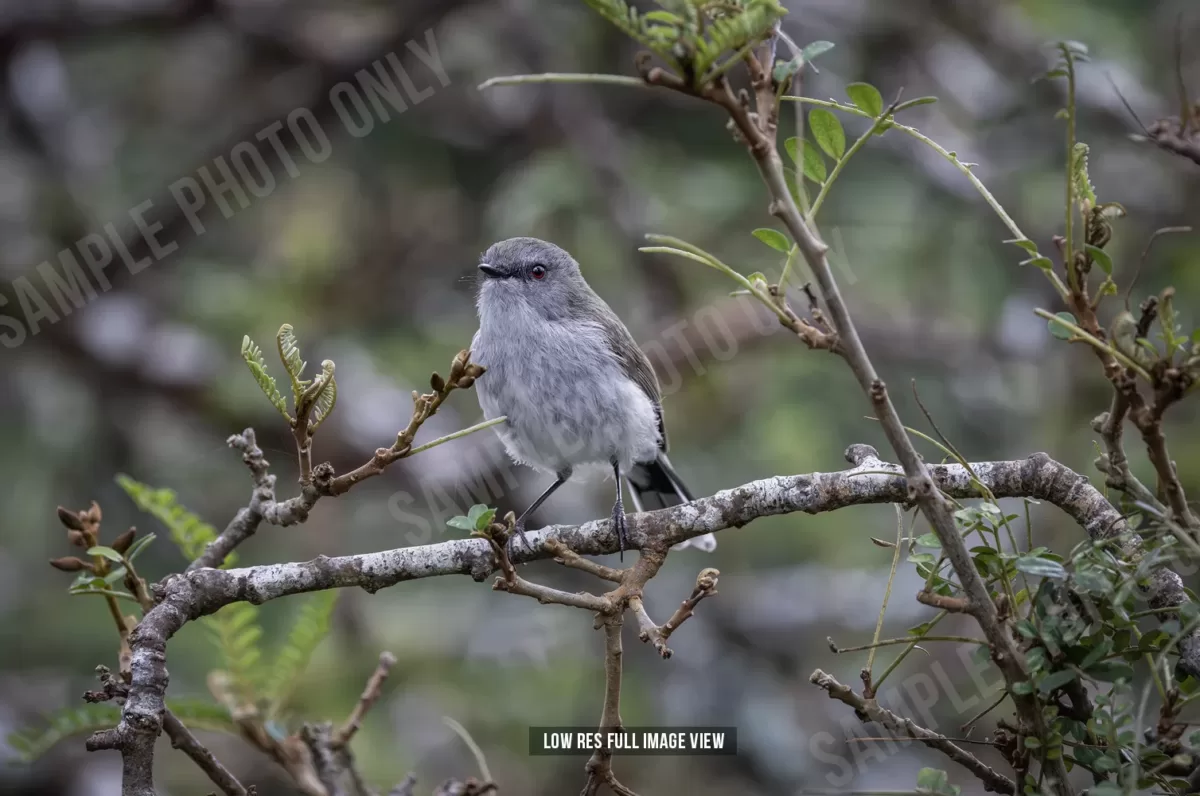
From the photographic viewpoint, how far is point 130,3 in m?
6.40

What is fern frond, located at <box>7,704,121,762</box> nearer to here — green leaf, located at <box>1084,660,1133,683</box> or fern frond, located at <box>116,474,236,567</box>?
fern frond, located at <box>116,474,236,567</box>

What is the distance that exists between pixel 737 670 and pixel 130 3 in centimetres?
581

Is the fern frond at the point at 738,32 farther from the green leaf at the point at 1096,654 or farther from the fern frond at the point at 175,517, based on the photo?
the fern frond at the point at 175,517

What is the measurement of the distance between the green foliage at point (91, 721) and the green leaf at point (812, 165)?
2023mm

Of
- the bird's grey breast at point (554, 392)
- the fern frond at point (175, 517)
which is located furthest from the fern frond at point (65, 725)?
the bird's grey breast at point (554, 392)

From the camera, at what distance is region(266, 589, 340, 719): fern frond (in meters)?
2.62

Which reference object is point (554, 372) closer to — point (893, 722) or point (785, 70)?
point (893, 722)

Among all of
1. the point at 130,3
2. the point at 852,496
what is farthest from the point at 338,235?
the point at 852,496

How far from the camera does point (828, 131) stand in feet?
6.18

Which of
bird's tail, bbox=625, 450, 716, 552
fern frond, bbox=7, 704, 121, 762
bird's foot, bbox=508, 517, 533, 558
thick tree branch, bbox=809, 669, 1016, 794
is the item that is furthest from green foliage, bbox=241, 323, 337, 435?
bird's tail, bbox=625, 450, 716, 552

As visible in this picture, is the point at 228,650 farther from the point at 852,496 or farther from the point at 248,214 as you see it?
the point at 248,214

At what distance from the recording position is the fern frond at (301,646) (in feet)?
8.59

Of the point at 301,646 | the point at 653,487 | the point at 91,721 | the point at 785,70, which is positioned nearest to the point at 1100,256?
the point at 785,70

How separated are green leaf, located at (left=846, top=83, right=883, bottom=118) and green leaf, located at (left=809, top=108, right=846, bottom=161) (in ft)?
0.31
